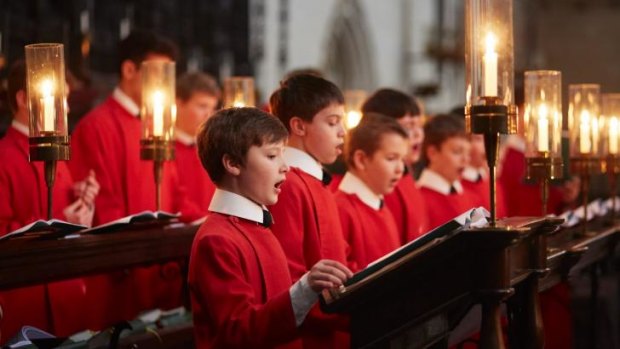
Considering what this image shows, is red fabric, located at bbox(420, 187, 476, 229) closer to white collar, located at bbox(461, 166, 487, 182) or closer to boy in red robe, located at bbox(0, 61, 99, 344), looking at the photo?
white collar, located at bbox(461, 166, 487, 182)

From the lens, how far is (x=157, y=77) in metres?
4.63

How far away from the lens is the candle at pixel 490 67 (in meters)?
3.11

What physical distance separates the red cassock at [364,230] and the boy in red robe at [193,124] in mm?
1432

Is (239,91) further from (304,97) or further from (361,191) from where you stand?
(304,97)

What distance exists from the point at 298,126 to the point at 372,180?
0.82 meters

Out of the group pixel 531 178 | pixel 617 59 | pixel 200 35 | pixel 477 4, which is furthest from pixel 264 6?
pixel 617 59

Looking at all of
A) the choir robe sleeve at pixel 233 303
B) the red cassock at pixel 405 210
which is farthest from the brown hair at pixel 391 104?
the choir robe sleeve at pixel 233 303

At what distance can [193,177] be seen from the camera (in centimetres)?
574

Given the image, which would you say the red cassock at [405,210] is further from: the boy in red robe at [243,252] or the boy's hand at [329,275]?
the boy's hand at [329,275]

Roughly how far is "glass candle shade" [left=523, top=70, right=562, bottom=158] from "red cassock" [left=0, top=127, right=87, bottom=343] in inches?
73.8

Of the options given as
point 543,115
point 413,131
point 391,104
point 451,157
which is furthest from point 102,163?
point 543,115

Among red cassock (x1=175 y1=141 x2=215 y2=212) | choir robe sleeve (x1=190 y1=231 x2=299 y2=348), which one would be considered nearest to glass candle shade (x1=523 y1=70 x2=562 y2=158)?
choir robe sleeve (x1=190 y1=231 x2=299 y2=348)

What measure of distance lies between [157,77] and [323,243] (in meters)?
1.48

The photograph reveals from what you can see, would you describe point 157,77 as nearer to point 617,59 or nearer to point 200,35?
point 200,35
